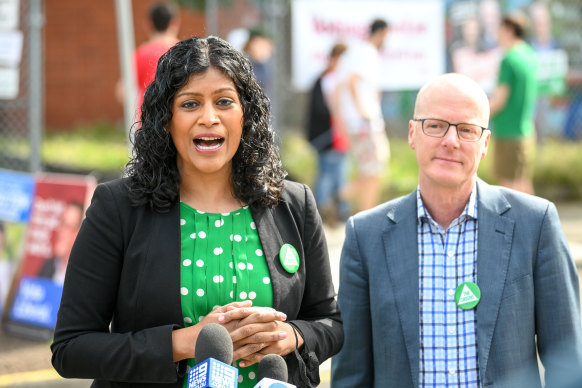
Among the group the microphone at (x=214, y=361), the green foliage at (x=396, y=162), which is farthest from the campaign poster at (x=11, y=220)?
the microphone at (x=214, y=361)

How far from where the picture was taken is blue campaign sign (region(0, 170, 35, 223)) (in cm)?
661

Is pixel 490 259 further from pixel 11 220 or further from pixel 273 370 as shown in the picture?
pixel 11 220

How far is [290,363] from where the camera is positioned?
2551 millimetres

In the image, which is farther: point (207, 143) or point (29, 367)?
point (29, 367)

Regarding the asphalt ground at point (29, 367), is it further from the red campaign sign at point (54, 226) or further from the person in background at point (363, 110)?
the person in background at point (363, 110)

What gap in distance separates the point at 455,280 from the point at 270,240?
2.25 ft

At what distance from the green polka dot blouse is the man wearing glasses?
511 millimetres

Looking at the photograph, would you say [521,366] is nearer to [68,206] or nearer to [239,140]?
[239,140]

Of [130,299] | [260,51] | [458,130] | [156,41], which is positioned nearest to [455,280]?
[458,130]

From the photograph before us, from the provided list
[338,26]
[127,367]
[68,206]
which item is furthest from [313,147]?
[127,367]

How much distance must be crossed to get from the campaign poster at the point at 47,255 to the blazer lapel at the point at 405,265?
3.88 metres

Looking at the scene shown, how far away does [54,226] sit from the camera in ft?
21.2

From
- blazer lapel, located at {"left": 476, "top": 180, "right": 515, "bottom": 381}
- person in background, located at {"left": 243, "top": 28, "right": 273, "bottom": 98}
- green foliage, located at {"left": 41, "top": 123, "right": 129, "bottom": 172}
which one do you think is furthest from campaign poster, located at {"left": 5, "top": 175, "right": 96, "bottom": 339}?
green foliage, located at {"left": 41, "top": 123, "right": 129, "bottom": 172}

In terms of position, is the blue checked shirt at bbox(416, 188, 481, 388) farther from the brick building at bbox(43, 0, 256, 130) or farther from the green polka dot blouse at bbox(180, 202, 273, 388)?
the brick building at bbox(43, 0, 256, 130)
